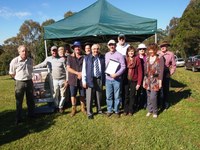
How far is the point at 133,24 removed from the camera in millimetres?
7988

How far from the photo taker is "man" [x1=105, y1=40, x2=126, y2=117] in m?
6.18

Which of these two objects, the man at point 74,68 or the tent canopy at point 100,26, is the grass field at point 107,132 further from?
the tent canopy at point 100,26

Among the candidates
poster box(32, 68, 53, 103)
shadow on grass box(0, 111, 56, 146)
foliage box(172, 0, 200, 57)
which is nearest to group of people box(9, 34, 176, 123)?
shadow on grass box(0, 111, 56, 146)

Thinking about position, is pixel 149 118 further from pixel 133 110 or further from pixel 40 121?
pixel 40 121

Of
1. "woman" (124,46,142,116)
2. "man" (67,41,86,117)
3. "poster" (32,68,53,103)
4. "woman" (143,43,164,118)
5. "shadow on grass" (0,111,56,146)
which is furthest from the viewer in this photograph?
"poster" (32,68,53,103)

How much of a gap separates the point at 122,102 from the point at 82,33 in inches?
99.3

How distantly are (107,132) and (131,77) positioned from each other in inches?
62.5

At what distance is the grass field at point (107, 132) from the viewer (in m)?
4.85

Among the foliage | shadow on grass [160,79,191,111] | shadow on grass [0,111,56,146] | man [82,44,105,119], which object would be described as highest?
the foliage

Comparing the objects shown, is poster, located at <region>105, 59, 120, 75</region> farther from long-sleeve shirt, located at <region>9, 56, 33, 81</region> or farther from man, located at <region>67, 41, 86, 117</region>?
long-sleeve shirt, located at <region>9, 56, 33, 81</region>

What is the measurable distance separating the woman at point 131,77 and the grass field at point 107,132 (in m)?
0.43

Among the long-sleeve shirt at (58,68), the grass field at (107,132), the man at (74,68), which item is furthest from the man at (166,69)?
the long-sleeve shirt at (58,68)

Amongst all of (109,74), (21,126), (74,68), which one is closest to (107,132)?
(109,74)

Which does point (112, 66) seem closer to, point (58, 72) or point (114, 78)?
point (114, 78)
